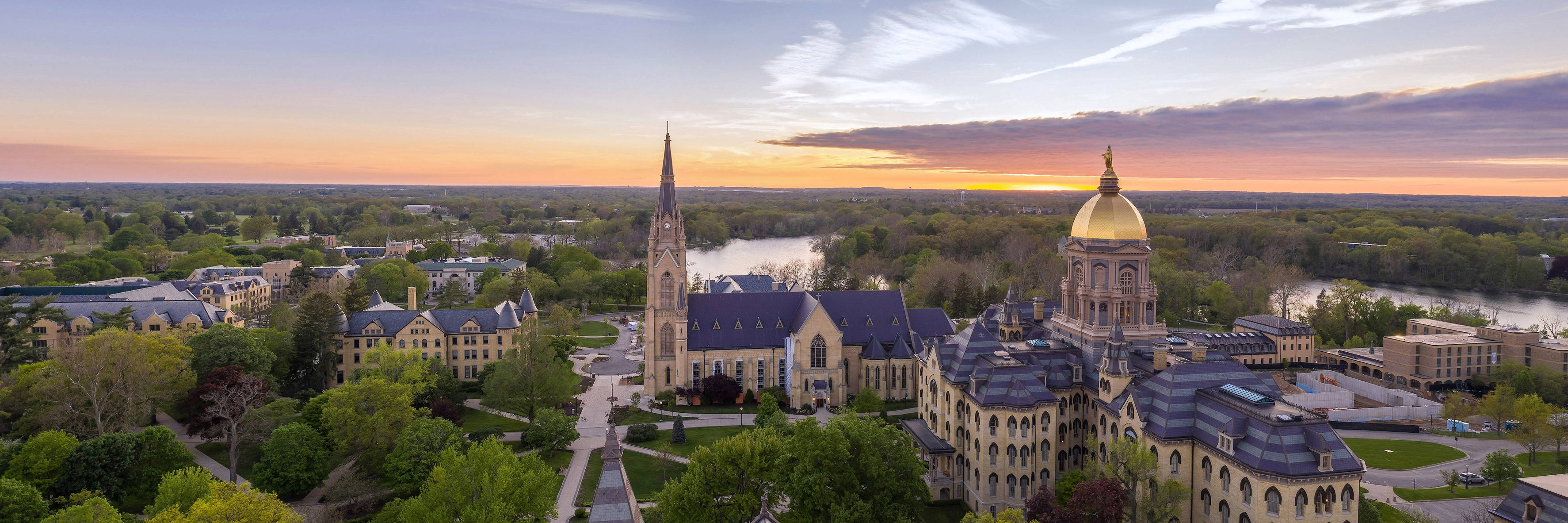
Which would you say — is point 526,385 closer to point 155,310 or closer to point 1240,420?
point 155,310

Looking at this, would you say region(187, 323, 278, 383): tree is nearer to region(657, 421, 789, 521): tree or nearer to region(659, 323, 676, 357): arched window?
region(659, 323, 676, 357): arched window

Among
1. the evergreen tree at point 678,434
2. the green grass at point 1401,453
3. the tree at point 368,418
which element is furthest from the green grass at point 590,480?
the green grass at point 1401,453

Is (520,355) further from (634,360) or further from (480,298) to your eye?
(480,298)

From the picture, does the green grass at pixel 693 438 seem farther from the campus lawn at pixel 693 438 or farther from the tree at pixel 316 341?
the tree at pixel 316 341

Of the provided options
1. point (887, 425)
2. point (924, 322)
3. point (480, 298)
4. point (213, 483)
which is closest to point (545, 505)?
point (213, 483)

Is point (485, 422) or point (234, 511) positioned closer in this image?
point (234, 511)

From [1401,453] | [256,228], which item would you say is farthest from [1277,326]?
[256,228]
